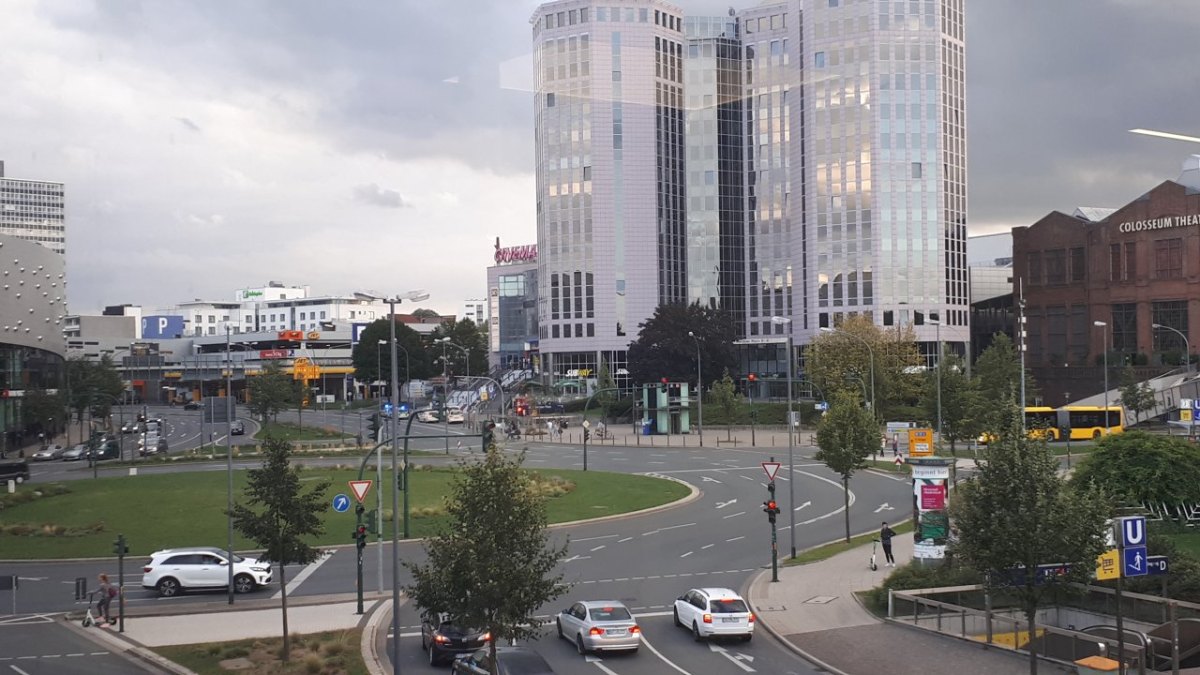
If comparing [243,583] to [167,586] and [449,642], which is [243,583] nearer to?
[167,586]

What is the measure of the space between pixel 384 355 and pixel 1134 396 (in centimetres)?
10544

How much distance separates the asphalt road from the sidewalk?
3.01 feet

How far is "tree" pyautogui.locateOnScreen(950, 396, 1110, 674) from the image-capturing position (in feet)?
71.1

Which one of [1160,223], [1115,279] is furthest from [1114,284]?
[1160,223]

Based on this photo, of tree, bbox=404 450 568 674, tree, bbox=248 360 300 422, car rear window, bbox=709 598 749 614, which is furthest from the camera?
tree, bbox=248 360 300 422

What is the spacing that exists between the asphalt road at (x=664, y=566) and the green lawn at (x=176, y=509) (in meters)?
1.80

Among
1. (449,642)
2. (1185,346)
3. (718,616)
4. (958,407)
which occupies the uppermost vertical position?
(1185,346)

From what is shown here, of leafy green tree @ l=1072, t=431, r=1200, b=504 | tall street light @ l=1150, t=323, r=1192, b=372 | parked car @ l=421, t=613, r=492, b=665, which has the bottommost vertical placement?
parked car @ l=421, t=613, r=492, b=665

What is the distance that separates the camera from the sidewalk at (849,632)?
24891 mm

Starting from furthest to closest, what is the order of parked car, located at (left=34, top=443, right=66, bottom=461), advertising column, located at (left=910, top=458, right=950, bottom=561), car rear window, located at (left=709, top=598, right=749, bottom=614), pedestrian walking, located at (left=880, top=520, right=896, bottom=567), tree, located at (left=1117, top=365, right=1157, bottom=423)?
parked car, located at (left=34, top=443, right=66, bottom=461), tree, located at (left=1117, top=365, right=1157, bottom=423), pedestrian walking, located at (left=880, top=520, right=896, bottom=567), advertising column, located at (left=910, top=458, right=950, bottom=561), car rear window, located at (left=709, top=598, right=749, bottom=614)

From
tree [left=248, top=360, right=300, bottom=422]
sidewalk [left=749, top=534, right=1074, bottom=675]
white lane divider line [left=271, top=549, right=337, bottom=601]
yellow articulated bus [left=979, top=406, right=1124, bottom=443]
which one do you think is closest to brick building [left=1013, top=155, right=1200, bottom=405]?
yellow articulated bus [left=979, top=406, right=1124, bottom=443]

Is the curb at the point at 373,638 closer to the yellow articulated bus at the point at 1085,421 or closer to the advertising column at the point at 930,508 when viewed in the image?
the advertising column at the point at 930,508

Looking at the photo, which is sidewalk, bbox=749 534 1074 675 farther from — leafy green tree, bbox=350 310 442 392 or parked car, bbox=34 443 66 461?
leafy green tree, bbox=350 310 442 392

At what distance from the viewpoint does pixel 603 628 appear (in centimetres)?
2617
